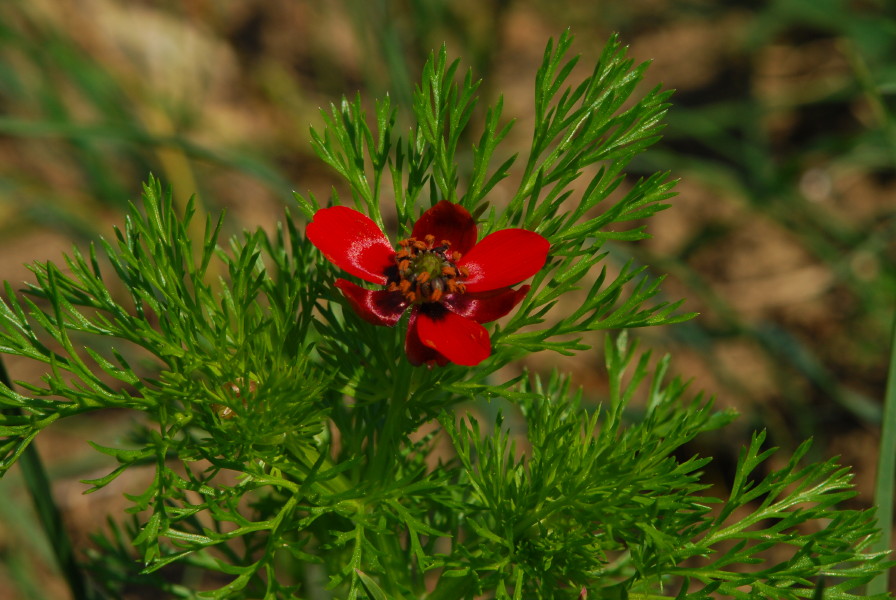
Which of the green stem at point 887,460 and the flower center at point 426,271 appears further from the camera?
the green stem at point 887,460

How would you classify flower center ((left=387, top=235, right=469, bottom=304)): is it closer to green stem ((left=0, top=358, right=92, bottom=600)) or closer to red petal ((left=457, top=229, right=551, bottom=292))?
red petal ((left=457, top=229, right=551, bottom=292))

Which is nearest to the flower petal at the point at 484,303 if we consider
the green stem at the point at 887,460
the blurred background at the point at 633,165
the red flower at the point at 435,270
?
the red flower at the point at 435,270

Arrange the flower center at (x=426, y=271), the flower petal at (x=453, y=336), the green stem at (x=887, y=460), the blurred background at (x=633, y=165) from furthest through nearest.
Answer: the blurred background at (x=633, y=165) < the green stem at (x=887, y=460) < the flower center at (x=426, y=271) < the flower petal at (x=453, y=336)

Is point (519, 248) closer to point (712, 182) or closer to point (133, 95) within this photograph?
point (712, 182)

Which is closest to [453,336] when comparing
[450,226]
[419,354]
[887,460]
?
[419,354]

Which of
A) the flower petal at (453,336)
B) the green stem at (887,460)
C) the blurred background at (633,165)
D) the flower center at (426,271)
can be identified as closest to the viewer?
the flower petal at (453,336)

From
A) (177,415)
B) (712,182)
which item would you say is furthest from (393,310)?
(712,182)

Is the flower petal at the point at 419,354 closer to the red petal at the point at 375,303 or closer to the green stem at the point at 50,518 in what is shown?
the red petal at the point at 375,303
